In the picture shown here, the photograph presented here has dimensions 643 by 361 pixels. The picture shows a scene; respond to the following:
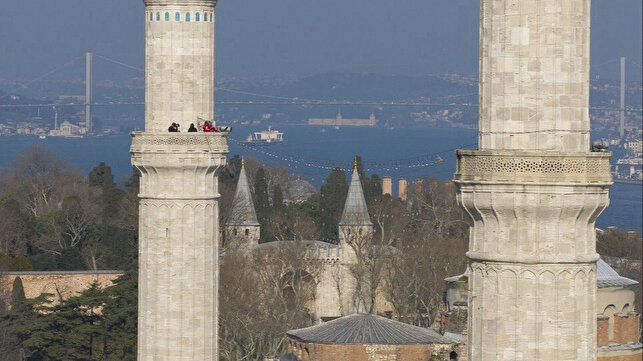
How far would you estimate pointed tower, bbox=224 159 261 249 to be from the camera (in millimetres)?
69875

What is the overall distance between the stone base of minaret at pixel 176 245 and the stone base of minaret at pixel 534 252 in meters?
12.1

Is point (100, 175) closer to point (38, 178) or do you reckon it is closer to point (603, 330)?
point (38, 178)

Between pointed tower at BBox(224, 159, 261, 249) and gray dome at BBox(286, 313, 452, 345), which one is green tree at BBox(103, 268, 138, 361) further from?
pointed tower at BBox(224, 159, 261, 249)

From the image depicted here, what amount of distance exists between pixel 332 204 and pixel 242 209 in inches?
557

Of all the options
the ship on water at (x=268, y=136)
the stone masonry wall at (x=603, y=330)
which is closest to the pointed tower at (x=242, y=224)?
the stone masonry wall at (x=603, y=330)

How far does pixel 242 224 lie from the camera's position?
70688 millimetres

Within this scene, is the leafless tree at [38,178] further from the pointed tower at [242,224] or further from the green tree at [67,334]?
the green tree at [67,334]

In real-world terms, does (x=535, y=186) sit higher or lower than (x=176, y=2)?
lower

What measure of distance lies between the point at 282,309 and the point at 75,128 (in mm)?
119402

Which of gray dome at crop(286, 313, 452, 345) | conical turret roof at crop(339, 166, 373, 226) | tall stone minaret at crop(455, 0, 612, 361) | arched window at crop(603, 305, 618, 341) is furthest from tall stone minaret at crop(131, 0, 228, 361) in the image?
conical turret roof at crop(339, 166, 373, 226)

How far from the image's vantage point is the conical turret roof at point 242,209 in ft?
231

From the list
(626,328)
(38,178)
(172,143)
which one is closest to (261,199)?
(38,178)

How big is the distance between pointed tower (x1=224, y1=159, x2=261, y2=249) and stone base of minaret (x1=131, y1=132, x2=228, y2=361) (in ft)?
125

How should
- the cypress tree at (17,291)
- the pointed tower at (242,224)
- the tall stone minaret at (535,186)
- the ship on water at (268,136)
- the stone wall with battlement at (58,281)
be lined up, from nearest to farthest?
the tall stone minaret at (535,186)
the cypress tree at (17,291)
the stone wall with battlement at (58,281)
the pointed tower at (242,224)
the ship on water at (268,136)
